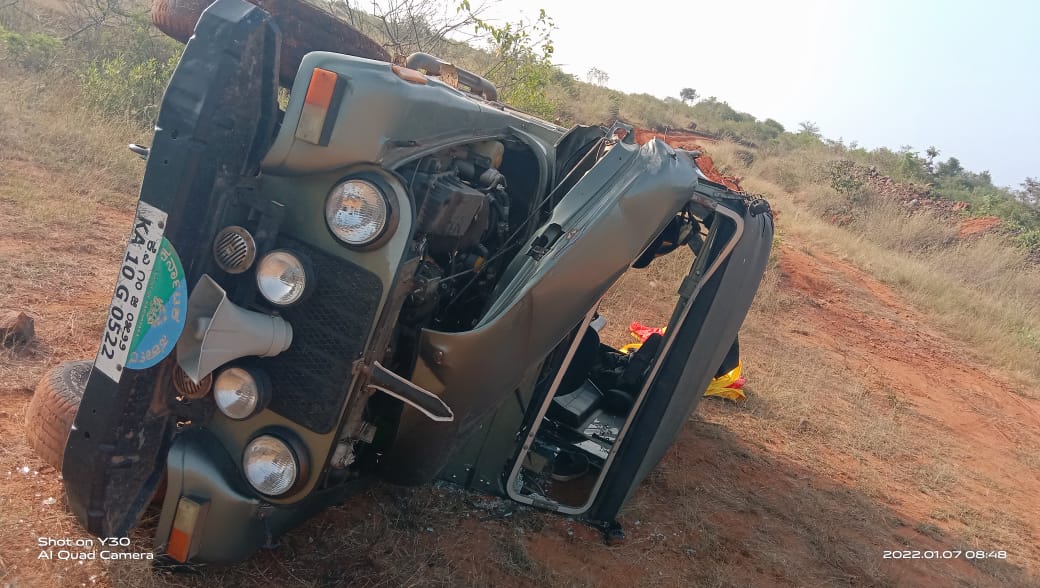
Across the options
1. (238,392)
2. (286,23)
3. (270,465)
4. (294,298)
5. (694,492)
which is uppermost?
(286,23)

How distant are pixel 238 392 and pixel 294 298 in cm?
34

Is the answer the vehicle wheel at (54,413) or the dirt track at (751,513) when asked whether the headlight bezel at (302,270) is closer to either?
the vehicle wheel at (54,413)

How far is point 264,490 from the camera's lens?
226 centimetres

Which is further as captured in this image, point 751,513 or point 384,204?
point 751,513

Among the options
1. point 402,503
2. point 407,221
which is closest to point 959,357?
point 402,503

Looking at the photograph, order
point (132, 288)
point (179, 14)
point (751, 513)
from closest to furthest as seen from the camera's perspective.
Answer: point (132, 288) → point (179, 14) → point (751, 513)

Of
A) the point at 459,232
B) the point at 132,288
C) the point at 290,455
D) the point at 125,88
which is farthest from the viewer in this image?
the point at 125,88

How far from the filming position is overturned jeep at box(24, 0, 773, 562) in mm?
2078

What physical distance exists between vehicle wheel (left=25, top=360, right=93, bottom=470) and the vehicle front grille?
0.81 metres

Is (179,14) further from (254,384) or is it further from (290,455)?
(290,455)

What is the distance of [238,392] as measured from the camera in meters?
2.18

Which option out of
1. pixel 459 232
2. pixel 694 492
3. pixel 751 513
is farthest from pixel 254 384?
pixel 751 513

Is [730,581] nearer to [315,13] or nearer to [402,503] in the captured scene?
[402,503]

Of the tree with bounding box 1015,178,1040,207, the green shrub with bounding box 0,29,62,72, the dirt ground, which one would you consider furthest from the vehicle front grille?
Answer: the tree with bounding box 1015,178,1040,207
